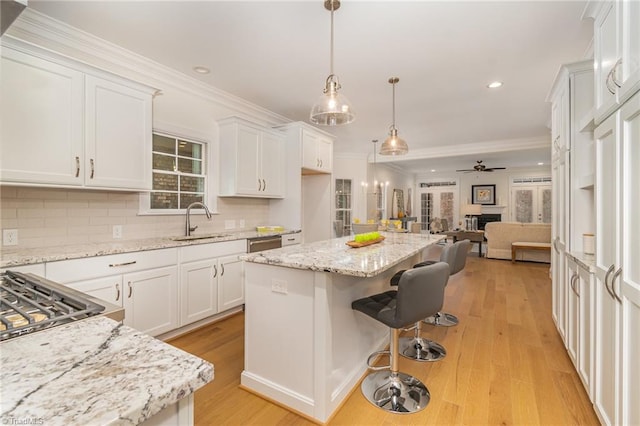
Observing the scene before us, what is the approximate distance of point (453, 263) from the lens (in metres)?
2.78

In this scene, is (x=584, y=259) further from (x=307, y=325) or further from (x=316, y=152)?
(x=316, y=152)

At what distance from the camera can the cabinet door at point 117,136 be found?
240 cm

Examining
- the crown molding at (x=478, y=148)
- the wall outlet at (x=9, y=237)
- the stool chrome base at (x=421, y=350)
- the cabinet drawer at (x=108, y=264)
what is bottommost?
the stool chrome base at (x=421, y=350)

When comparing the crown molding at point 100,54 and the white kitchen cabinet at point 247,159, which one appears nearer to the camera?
the crown molding at point 100,54

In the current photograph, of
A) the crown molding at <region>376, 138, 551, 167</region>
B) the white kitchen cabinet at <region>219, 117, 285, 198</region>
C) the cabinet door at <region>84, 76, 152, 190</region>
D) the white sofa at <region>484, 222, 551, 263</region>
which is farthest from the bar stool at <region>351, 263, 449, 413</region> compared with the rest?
the white sofa at <region>484, 222, 551, 263</region>

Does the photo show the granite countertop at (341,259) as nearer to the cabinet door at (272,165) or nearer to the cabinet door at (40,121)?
the cabinet door at (40,121)

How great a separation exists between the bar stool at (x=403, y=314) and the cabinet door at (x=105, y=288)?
5.98ft

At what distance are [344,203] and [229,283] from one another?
186 inches

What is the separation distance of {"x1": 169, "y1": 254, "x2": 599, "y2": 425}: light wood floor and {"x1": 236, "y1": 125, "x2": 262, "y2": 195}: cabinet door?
61.5 inches

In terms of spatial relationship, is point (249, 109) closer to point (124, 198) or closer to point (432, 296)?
point (124, 198)

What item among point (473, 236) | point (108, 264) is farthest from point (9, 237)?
point (473, 236)

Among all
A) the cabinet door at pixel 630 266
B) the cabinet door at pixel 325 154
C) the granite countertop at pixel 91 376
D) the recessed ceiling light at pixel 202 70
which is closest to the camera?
the granite countertop at pixel 91 376

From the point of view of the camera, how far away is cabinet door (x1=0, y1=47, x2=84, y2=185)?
1.99 m

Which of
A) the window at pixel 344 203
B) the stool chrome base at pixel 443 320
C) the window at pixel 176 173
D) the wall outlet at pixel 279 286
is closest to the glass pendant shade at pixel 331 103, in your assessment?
the wall outlet at pixel 279 286
